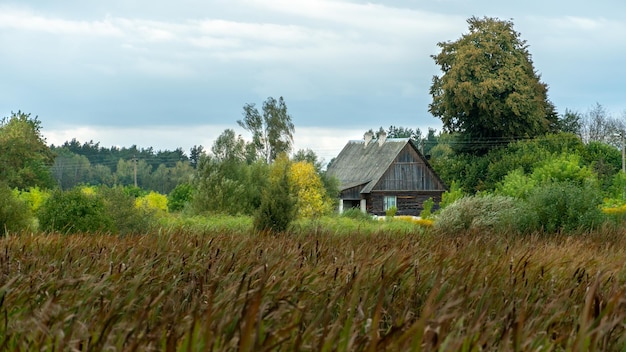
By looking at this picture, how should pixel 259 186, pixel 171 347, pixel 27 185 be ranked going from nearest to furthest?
pixel 171 347, pixel 259 186, pixel 27 185

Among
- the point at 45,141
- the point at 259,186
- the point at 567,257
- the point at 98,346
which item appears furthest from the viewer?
the point at 45,141

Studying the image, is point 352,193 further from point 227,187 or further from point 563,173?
point 227,187

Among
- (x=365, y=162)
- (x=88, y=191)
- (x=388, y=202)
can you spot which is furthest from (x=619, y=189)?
(x=88, y=191)

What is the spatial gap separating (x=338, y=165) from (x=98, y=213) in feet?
149

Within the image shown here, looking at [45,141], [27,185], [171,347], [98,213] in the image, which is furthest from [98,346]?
[45,141]

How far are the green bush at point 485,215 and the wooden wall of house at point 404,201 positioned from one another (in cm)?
3406

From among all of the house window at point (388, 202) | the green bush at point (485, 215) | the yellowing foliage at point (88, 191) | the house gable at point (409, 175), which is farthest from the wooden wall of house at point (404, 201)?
the green bush at point (485, 215)

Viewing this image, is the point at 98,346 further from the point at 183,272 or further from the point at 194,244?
the point at 194,244

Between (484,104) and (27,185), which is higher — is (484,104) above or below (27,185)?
above

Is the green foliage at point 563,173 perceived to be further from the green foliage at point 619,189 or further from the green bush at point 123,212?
the green bush at point 123,212

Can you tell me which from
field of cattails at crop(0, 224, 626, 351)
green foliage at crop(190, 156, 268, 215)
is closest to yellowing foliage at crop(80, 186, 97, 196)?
green foliage at crop(190, 156, 268, 215)

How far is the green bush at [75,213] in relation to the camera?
1869 centimetres

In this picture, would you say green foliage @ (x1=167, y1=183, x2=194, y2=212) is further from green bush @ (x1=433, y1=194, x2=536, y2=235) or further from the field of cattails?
the field of cattails

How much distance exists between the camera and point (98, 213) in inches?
745
